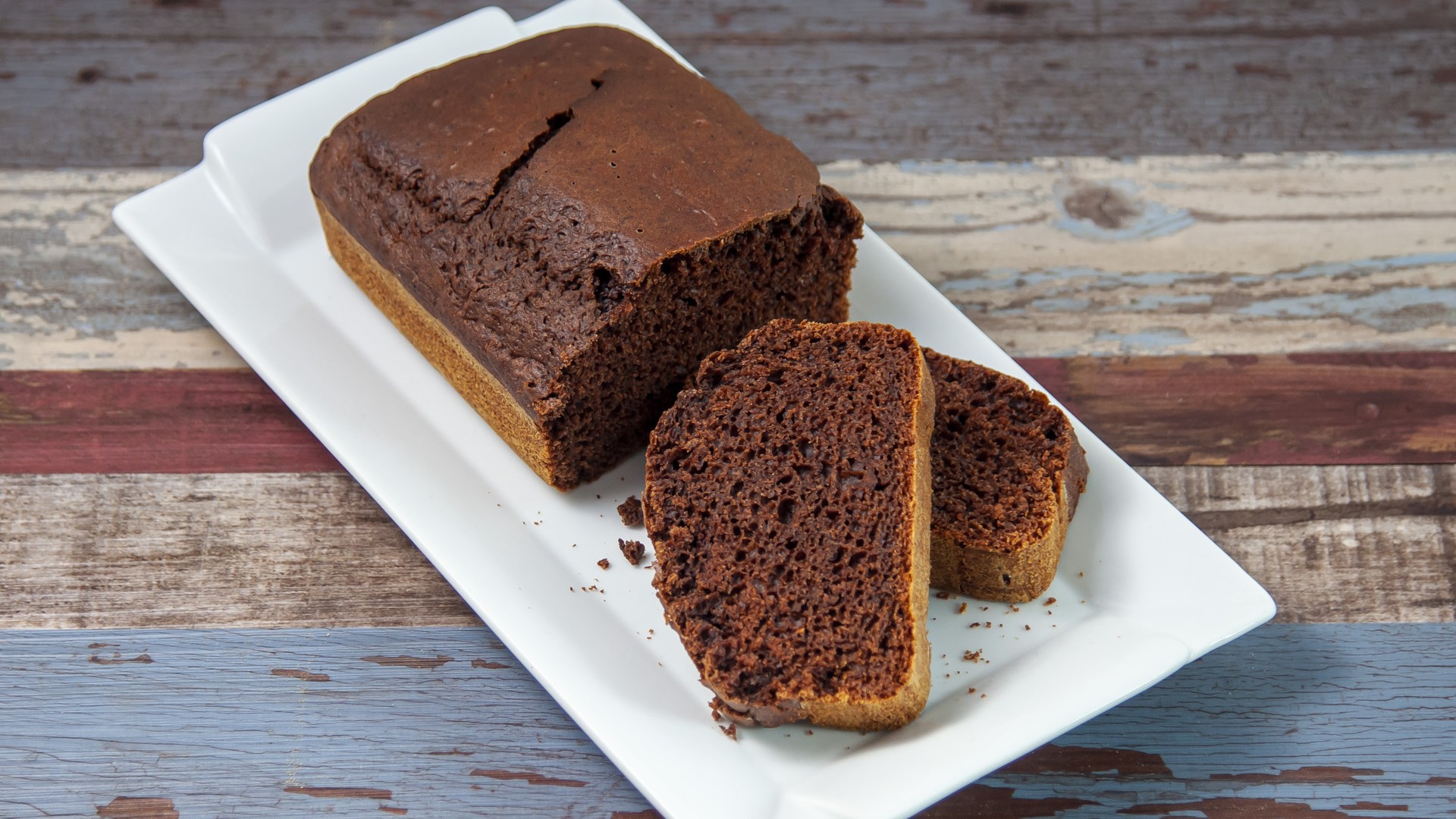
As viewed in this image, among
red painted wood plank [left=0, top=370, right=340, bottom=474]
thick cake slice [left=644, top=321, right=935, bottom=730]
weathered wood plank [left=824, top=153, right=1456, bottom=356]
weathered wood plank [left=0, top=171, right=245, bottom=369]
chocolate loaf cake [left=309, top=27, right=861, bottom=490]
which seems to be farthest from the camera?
weathered wood plank [left=824, top=153, right=1456, bottom=356]

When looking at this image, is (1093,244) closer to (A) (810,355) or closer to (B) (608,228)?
(A) (810,355)

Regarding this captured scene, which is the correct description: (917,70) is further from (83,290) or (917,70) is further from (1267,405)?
(83,290)

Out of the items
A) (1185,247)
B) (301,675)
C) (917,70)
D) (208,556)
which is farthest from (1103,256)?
(208,556)

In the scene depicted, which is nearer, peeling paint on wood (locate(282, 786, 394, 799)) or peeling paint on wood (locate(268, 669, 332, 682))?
peeling paint on wood (locate(282, 786, 394, 799))

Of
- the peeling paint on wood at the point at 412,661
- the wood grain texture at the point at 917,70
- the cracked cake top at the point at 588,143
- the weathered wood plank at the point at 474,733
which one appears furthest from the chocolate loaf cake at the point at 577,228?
the wood grain texture at the point at 917,70

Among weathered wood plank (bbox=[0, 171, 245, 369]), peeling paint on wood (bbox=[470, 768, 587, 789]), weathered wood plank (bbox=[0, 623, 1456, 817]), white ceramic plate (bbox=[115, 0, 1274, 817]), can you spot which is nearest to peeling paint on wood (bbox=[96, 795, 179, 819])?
weathered wood plank (bbox=[0, 623, 1456, 817])

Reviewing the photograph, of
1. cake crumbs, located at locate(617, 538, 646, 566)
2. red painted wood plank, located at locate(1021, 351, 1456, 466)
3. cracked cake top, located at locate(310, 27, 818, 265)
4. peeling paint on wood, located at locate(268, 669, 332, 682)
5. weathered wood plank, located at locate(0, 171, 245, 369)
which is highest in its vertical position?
cracked cake top, located at locate(310, 27, 818, 265)

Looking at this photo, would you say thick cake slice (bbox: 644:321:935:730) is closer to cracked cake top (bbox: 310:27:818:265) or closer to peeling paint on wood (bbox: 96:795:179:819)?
cracked cake top (bbox: 310:27:818:265)

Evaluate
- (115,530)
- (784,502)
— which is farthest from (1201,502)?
(115,530)
